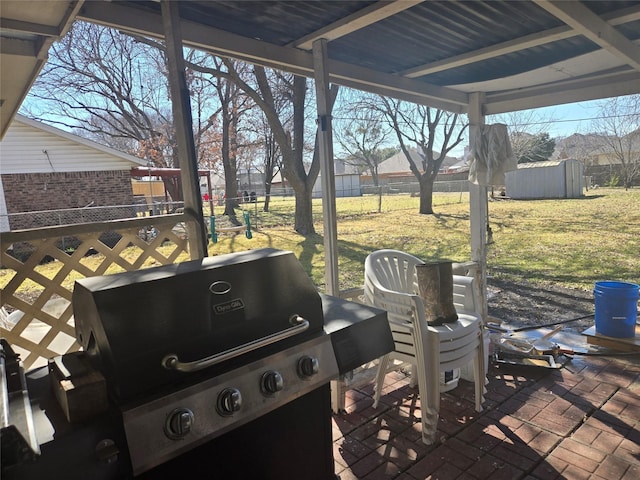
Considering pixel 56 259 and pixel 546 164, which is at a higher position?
pixel 546 164

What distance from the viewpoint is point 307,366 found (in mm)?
1295

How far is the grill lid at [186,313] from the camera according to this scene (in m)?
1.00

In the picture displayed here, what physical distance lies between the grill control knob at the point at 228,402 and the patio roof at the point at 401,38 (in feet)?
4.50

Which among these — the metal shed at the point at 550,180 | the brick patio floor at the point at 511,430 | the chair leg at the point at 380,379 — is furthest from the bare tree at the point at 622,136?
the chair leg at the point at 380,379

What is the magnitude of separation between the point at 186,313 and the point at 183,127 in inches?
47.4

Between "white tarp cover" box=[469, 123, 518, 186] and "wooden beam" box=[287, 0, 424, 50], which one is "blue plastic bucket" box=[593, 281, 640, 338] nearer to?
"white tarp cover" box=[469, 123, 518, 186]

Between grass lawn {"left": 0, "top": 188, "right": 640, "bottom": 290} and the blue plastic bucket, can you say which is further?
grass lawn {"left": 0, "top": 188, "right": 640, "bottom": 290}

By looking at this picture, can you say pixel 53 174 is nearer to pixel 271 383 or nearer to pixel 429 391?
pixel 429 391

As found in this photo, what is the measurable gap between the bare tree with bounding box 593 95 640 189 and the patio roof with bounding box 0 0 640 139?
34.7 feet

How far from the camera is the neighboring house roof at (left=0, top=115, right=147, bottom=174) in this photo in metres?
8.59

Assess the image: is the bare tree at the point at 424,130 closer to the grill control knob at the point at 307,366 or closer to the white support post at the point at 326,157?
the white support post at the point at 326,157

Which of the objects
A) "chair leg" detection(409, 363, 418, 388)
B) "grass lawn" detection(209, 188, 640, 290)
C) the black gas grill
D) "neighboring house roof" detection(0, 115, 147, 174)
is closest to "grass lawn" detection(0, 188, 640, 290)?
"grass lawn" detection(209, 188, 640, 290)

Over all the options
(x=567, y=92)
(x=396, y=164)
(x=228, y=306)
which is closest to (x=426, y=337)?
(x=228, y=306)

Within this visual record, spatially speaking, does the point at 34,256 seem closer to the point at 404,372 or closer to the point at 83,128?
the point at 404,372
